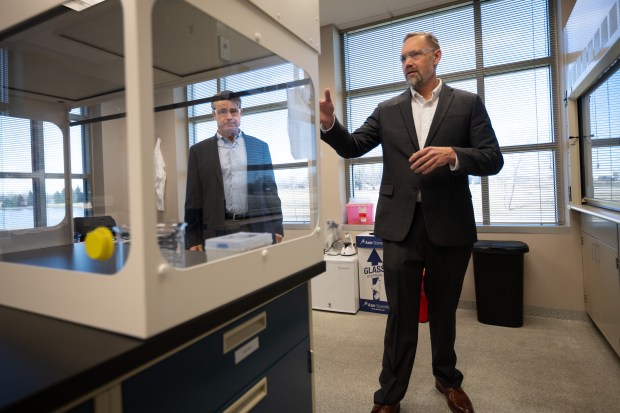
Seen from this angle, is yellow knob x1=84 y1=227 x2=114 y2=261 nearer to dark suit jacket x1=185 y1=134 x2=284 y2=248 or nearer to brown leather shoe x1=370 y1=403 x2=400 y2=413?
dark suit jacket x1=185 y1=134 x2=284 y2=248

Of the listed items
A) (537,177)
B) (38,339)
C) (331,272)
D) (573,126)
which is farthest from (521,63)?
(38,339)

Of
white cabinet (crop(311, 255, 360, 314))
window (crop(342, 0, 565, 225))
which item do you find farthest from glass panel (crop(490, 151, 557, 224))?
white cabinet (crop(311, 255, 360, 314))

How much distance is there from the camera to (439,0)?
332 centimetres

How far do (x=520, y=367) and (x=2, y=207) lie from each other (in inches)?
102

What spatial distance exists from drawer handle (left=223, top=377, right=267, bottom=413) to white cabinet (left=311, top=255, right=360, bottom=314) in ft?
7.45

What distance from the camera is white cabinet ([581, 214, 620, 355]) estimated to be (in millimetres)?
1991

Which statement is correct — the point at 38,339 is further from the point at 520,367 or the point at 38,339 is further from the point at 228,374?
the point at 520,367

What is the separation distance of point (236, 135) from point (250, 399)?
91 centimetres

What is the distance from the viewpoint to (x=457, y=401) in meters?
1.66

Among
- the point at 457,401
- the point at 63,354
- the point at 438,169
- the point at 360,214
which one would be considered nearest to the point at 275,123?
the point at 438,169

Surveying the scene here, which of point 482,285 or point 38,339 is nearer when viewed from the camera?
point 38,339

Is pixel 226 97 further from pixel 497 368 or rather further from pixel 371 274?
pixel 371 274

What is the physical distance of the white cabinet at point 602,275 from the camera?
1.99m

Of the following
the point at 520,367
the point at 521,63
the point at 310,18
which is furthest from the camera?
the point at 521,63
